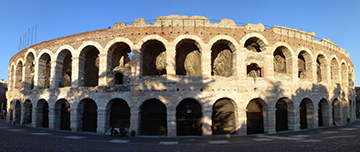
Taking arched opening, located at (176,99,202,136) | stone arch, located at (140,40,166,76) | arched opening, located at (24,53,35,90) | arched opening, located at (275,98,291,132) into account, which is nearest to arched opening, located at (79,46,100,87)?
stone arch, located at (140,40,166,76)

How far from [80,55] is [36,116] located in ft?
26.3

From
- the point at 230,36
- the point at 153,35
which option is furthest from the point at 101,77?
the point at 230,36

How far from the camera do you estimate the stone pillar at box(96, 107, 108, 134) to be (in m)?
15.8

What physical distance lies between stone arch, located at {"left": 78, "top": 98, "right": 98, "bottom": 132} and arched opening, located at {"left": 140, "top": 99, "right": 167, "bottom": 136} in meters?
4.62

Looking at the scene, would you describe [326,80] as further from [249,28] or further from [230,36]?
[230,36]

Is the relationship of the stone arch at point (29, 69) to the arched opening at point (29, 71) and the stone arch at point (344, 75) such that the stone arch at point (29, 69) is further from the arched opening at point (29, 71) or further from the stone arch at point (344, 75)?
the stone arch at point (344, 75)

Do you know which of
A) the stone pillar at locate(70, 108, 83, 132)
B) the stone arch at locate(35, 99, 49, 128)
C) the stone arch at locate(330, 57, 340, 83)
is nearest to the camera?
the stone pillar at locate(70, 108, 83, 132)

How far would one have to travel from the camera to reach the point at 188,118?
1565 cm

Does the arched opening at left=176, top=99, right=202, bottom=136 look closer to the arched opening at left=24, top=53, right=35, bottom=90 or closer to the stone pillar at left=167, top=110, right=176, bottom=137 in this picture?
the stone pillar at left=167, top=110, right=176, bottom=137

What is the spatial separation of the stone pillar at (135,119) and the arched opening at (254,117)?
8999mm

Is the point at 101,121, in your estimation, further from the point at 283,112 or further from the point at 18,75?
the point at 283,112

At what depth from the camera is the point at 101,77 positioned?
16281 mm

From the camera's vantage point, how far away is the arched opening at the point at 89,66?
58.4 feet

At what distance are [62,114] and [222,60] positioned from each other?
16693 millimetres
